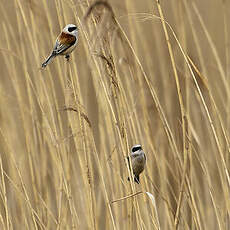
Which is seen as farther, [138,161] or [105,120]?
[105,120]

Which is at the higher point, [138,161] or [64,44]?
[64,44]

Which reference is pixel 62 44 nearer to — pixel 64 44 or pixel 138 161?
pixel 64 44

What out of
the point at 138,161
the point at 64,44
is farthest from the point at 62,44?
the point at 138,161

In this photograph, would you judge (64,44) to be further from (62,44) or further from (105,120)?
(105,120)

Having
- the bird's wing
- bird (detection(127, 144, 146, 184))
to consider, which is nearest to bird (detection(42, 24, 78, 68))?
the bird's wing

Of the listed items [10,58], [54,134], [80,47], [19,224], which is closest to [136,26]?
[80,47]

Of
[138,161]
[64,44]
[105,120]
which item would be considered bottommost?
[138,161]

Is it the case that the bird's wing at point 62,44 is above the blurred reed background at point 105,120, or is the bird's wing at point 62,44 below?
above

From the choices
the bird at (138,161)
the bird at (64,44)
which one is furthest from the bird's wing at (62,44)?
the bird at (138,161)

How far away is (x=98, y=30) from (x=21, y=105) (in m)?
0.71

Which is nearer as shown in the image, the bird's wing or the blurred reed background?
the blurred reed background

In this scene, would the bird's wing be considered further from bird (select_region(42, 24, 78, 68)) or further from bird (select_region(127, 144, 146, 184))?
bird (select_region(127, 144, 146, 184))

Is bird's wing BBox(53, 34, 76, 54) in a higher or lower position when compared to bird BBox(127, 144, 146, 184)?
higher

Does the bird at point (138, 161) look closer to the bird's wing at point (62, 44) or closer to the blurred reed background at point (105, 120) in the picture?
the blurred reed background at point (105, 120)
